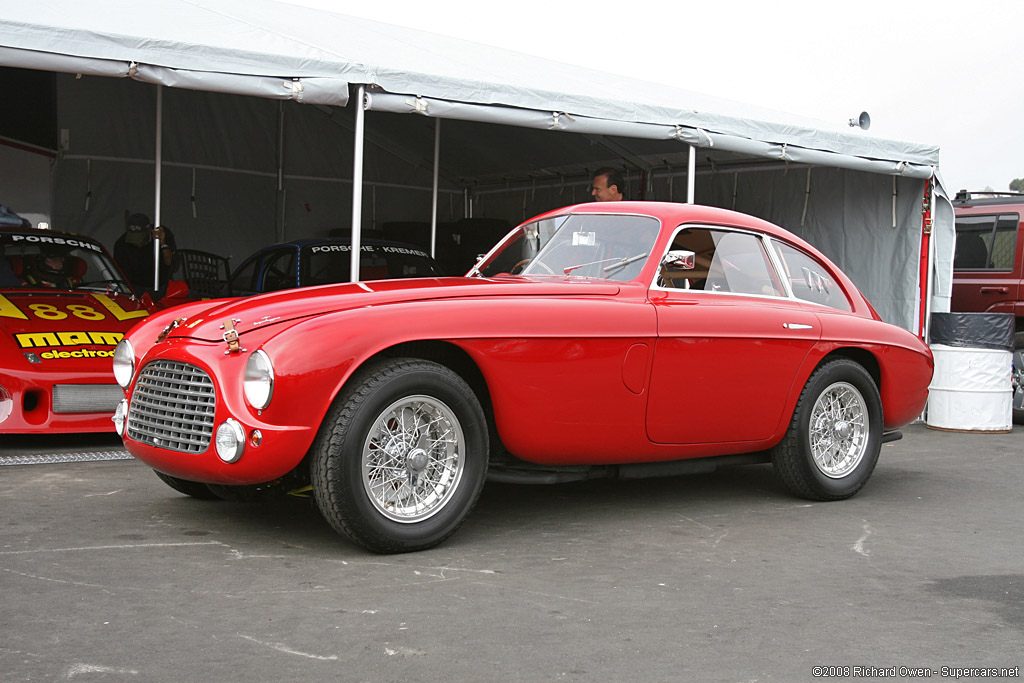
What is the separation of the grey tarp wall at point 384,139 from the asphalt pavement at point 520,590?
9.10 feet

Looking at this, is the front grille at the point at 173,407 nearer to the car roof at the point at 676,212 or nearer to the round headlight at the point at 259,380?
the round headlight at the point at 259,380

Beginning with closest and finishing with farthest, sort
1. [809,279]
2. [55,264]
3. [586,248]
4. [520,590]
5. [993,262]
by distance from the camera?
[520,590] → [586,248] → [809,279] → [55,264] → [993,262]

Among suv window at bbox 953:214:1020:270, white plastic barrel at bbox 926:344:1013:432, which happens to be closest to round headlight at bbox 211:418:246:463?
white plastic barrel at bbox 926:344:1013:432

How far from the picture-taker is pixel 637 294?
477 cm

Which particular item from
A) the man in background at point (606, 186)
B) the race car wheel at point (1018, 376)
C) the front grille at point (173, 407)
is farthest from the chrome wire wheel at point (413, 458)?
the race car wheel at point (1018, 376)

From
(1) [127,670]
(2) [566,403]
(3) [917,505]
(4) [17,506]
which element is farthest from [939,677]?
(4) [17,506]

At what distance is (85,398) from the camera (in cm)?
633

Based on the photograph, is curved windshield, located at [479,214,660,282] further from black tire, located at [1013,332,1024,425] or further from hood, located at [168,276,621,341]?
black tire, located at [1013,332,1024,425]

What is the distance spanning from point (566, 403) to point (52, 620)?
7.07 ft

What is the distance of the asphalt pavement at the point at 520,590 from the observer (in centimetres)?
293

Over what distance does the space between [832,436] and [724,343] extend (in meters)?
1.08

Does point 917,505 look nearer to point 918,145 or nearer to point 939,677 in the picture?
point 939,677

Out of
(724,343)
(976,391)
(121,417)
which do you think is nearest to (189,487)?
(121,417)

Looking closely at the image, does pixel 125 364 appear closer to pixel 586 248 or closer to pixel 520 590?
pixel 520 590
